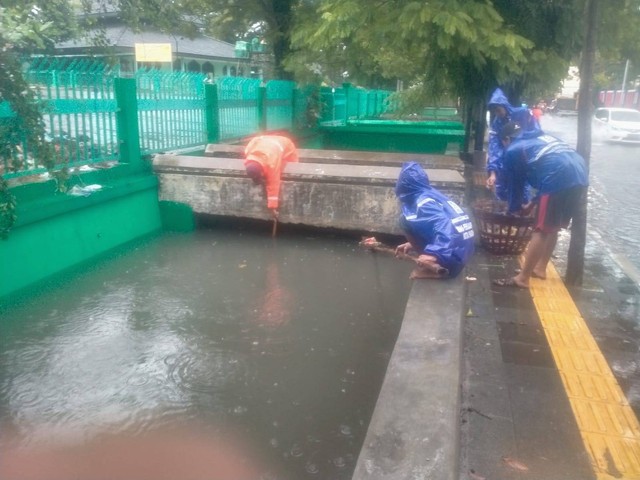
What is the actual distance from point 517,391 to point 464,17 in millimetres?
4221

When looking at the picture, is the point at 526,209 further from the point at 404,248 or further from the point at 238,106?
the point at 238,106

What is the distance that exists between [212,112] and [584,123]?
5.01 meters

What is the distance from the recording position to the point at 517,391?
3.39 meters

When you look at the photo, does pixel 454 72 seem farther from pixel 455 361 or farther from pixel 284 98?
pixel 455 361

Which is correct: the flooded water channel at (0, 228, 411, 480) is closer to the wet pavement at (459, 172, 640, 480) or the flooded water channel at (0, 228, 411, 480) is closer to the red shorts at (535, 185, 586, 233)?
the wet pavement at (459, 172, 640, 480)

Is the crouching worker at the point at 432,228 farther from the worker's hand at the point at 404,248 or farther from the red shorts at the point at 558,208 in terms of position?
the red shorts at the point at 558,208

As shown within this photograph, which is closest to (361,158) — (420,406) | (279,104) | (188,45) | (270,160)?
(270,160)

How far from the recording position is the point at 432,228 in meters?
4.35

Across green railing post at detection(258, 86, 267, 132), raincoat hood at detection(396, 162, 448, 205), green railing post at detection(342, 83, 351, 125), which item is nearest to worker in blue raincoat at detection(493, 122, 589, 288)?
raincoat hood at detection(396, 162, 448, 205)

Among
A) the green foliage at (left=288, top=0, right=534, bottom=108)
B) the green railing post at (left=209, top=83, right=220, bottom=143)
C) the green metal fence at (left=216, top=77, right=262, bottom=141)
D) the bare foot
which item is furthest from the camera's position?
the green metal fence at (left=216, top=77, right=262, bottom=141)

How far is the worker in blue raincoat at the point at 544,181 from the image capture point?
15.8 ft

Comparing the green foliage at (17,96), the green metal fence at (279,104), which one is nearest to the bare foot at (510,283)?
the green foliage at (17,96)

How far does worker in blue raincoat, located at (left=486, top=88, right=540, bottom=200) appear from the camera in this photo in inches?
210

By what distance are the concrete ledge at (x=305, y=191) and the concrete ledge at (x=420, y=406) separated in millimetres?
2654
